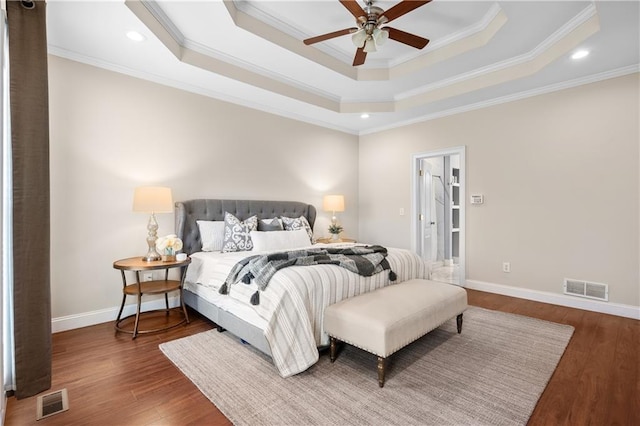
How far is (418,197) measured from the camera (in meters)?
5.31

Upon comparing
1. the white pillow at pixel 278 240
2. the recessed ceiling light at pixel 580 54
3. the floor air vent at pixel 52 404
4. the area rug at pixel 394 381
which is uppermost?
the recessed ceiling light at pixel 580 54

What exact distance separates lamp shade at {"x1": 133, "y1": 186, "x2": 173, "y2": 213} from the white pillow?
974 millimetres

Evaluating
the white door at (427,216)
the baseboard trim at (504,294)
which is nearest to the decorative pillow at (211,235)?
the baseboard trim at (504,294)

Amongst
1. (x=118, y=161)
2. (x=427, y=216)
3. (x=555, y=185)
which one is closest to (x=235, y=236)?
(x=118, y=161)

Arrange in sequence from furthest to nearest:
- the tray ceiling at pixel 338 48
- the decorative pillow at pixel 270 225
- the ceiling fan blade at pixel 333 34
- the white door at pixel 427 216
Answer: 1. the white door at pixel 427 216
2. the decorative pillow at pixel 270 225
3. the tray ceiling at pixel 338 48
4. the ceiling fan blade at pixel 333 34

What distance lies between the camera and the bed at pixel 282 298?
220cm

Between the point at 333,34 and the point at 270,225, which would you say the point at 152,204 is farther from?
the point at 333,34

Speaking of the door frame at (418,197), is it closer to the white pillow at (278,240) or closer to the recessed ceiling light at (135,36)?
the white pillow at (278,240)

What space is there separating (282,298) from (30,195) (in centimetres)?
167

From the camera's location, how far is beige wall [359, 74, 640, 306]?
3.43m

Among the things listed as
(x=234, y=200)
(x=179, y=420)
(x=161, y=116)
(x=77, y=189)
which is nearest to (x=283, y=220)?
(x=234, y=200)

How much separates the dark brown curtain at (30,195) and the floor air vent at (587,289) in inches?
200

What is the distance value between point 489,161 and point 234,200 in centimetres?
362

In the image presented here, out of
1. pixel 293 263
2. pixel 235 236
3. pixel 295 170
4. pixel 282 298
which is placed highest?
pixel 295 170
